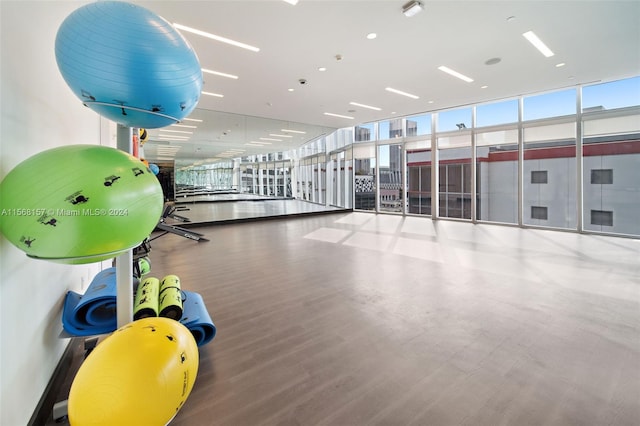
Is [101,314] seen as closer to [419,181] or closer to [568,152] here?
[568,152]

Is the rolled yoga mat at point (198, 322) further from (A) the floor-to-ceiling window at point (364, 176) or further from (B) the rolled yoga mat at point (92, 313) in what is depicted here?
(A) the floor-to-ceiling window at point (364, 176)

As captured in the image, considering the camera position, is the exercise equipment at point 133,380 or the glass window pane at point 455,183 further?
the glass window pane at point 455,183

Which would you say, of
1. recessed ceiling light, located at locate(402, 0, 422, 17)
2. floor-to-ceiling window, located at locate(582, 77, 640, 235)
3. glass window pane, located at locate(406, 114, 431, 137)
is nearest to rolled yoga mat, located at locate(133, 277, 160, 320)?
recessed ceiling light, located at locate(402, 0, 422, 17)

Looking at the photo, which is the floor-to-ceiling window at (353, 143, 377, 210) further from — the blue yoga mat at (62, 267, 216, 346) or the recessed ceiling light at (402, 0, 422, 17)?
the blue yoga mat at (62, 267, 216, 346)

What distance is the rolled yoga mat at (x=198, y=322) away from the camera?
7.29 feet

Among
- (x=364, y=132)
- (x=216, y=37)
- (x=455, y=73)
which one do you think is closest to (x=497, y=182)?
(x=455, y=73)

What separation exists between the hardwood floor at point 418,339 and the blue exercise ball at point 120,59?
6.02ft

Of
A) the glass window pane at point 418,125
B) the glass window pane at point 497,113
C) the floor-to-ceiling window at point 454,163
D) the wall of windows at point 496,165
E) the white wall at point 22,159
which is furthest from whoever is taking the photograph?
the glass window pane at point 418,125

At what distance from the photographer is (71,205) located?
1061mm

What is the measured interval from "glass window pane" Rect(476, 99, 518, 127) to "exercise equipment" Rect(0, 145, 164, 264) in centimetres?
1056

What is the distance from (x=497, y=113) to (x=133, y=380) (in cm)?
1087

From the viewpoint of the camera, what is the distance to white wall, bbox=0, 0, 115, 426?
4.42ft

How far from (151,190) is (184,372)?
951mm

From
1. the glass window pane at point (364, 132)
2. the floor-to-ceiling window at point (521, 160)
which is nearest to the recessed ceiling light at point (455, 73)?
the floor-to-ceiling window at point (521, 160)
